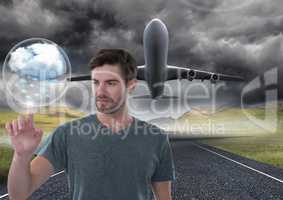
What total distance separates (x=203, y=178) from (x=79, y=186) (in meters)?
14.0

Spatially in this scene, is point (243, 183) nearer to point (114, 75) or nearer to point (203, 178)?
point (203, 178)

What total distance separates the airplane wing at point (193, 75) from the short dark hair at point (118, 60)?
3649cm

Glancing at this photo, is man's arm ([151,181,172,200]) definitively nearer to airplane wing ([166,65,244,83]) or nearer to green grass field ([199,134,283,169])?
green grass field ([199,134,283,169])

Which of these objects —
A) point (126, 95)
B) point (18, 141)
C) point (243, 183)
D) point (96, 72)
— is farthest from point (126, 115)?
point (243, 183)

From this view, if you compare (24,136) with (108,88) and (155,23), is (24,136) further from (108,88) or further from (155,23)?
(155,23)

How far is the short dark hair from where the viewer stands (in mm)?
2932

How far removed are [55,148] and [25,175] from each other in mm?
280

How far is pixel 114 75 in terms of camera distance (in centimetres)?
292

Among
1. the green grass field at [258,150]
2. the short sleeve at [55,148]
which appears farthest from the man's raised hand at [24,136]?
the green grass field at [258,150]

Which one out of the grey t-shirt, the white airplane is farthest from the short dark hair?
the white airplane

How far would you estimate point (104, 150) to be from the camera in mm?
2895

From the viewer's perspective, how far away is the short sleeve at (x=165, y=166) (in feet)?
10.2

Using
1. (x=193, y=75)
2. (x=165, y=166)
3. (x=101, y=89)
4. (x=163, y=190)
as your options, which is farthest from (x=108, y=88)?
(x=193, y=75)

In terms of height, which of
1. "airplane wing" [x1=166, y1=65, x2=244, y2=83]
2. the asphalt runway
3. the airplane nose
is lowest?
the asphalt runway
